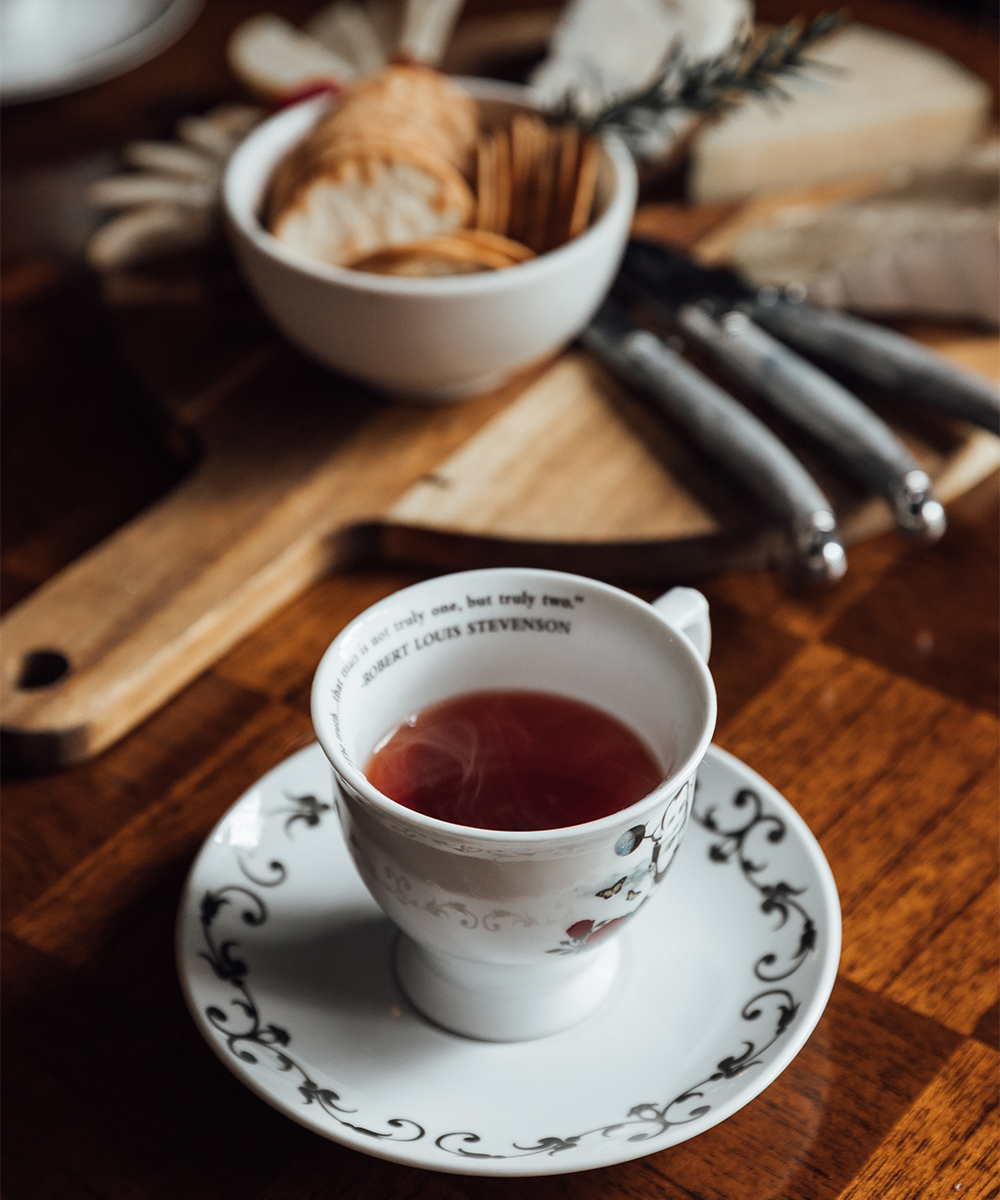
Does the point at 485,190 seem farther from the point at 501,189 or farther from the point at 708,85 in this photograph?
the point at 708,85

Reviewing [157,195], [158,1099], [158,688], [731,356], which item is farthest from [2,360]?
[158,1099]

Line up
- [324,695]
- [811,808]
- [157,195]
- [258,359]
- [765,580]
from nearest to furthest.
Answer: [324,695] → [811,808] → [765,580] → [258,359] → [157,195]

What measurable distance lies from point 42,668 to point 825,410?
583 millimetres

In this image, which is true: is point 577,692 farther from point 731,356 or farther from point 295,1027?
point 731,356

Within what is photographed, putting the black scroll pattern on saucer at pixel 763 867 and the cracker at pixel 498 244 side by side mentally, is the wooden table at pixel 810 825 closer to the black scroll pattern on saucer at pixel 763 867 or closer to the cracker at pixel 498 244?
the black scroll pattern on saucer at pixel 763 867

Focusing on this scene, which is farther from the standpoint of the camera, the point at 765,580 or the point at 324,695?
the point at 765,580

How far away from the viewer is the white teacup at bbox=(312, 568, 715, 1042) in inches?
19.5

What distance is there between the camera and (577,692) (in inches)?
24.1

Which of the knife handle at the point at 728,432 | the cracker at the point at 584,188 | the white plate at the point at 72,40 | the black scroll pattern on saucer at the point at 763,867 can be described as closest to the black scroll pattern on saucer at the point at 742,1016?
the black scroll pattern on saucer at the point at 763,867

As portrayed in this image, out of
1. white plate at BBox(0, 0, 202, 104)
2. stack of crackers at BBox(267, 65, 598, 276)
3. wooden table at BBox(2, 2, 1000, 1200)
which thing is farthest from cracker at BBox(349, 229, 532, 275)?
white plate at BBox(0, 0, 202, 104)

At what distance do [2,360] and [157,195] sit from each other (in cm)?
23

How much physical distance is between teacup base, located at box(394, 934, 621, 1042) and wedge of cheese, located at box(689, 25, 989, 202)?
925 millimetres

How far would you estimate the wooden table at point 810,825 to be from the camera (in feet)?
1.79

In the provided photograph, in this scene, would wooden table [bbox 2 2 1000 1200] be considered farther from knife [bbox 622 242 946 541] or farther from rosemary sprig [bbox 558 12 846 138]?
rosemary sprig [bbox 558 12 846 138]
